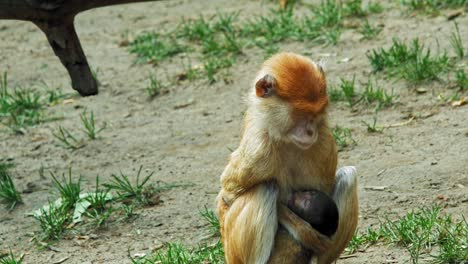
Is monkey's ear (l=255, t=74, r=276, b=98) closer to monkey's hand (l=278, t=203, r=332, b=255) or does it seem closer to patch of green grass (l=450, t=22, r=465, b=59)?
monkey's hand (l=278, t=203, r=332, b=255)

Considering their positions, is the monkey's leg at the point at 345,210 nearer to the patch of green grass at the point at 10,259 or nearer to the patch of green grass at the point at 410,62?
the patch of green grass at the point at 10,259

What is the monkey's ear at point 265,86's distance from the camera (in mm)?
6306

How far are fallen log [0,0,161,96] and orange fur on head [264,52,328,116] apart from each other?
5.25ft

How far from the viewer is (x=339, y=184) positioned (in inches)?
261

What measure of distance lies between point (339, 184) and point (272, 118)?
2.43ft

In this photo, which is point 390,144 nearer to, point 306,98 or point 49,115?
point 306,98

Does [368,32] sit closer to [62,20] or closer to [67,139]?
[67,139]

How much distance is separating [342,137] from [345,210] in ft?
8.50

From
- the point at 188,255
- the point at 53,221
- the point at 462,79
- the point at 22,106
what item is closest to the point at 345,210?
the point at 188,255

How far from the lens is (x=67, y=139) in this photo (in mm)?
10266

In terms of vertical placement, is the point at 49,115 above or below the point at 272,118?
below

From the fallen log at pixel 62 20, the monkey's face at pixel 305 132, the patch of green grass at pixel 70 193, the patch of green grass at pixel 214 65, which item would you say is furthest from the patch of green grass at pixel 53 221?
the patch of green grass at pixel 214 65

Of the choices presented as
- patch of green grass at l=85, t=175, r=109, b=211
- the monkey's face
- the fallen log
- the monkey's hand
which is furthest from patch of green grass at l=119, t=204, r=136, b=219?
the monkey's face

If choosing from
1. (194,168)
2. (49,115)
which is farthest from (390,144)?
(49,115)
